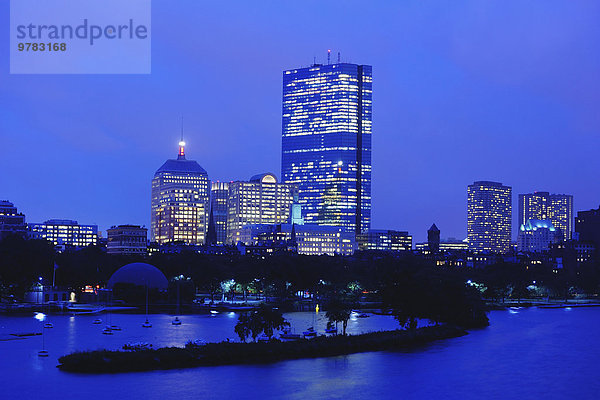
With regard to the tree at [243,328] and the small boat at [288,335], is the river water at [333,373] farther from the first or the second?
the tree at [243,328]

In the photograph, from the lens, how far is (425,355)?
105 meters

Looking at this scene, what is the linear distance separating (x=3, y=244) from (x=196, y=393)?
4244 inches

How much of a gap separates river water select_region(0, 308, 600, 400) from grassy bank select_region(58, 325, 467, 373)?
5.81ft

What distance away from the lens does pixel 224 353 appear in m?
93.7

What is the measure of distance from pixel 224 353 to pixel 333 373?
11.5 metres

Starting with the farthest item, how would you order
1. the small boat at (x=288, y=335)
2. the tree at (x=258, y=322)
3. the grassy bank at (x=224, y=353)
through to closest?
the small boat at (x=288, y=335) → the tree at (x=258, y=322) → the grassy bank at (x=224, y=353)

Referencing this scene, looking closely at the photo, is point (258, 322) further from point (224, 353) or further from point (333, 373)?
point (333, 373)

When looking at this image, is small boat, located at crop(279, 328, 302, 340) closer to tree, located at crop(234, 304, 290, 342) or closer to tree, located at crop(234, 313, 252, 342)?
tree, located at crop(234, 304, 290, 342)

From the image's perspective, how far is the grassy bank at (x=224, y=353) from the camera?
290 ft

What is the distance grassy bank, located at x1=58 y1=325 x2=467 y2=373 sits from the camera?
8838 cm

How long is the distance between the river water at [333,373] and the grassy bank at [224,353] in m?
1.77

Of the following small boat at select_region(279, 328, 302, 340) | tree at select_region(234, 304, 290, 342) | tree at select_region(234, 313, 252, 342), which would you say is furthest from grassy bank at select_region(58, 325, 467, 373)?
small boat at select_region(279, 328, 302, 340)

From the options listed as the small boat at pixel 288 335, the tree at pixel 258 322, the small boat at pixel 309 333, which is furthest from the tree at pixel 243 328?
the small boat at pixel 309 333

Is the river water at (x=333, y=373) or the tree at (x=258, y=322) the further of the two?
the tree at (x=258, y=322)
